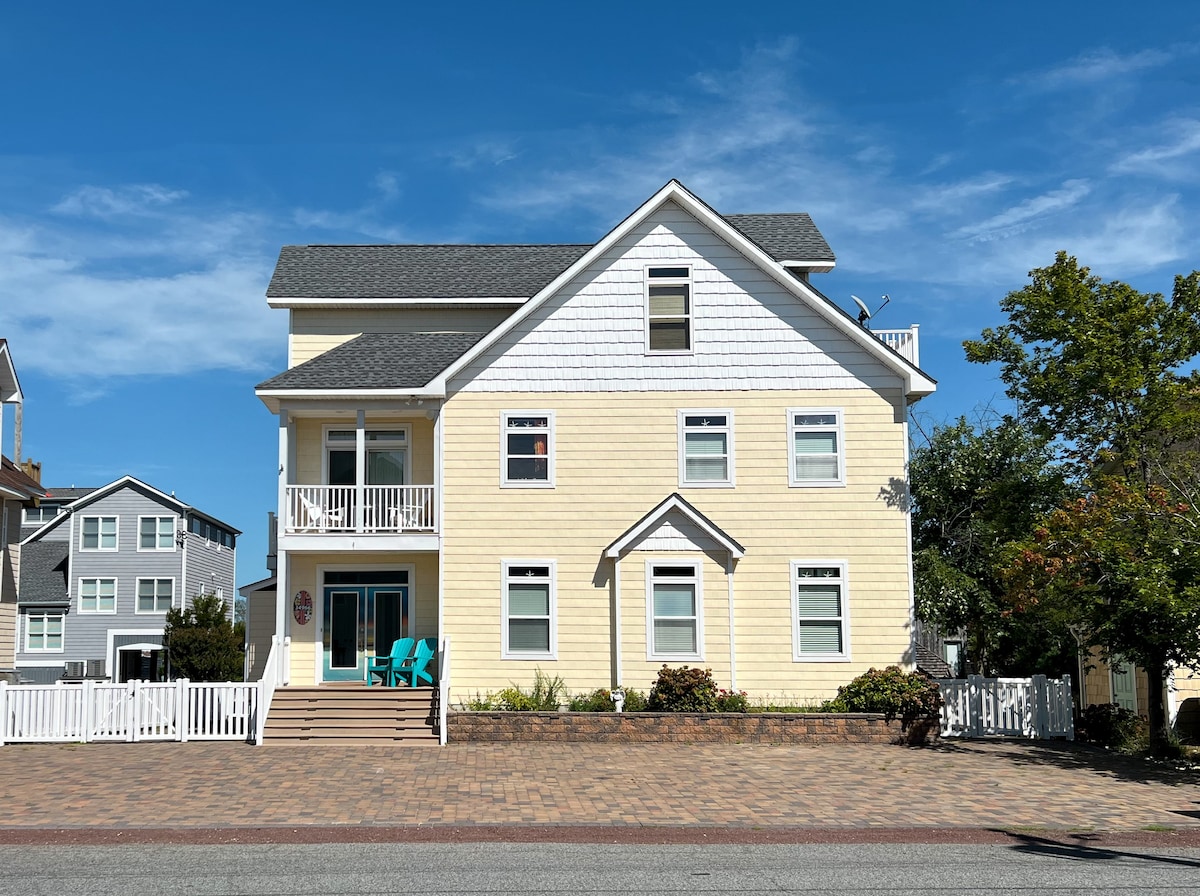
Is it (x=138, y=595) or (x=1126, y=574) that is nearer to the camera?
(x=1126, y=574)

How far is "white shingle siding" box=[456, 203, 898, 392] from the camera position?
23.0m

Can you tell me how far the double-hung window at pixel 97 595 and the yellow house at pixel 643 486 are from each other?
28.6 meters

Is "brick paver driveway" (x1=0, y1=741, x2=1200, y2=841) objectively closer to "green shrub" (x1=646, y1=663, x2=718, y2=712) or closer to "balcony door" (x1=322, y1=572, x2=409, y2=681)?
"green shrub" (x1=646, y1=663, x2=718, y2=712)

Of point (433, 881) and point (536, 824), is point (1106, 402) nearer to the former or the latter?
point (536, 824)

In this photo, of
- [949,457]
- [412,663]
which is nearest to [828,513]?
[949,457]

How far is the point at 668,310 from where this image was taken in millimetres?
23219

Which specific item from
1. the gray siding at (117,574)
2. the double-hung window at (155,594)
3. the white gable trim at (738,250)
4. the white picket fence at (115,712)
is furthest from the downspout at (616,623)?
the double-hung window at (155,594)

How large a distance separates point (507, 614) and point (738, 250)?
8.39 metres

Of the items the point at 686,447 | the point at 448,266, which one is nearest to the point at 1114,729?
the point at 686,447

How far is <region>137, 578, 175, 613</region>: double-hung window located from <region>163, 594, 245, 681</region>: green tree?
8.97 meters

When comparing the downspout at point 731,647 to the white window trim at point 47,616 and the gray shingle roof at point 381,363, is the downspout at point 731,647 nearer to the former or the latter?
the gray shingle roof at point 381,363

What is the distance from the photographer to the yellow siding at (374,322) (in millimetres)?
25906

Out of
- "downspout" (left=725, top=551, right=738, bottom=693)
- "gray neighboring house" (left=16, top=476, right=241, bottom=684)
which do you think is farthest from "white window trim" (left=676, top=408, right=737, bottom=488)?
"gray neighboring house" (left=16, top=476, right=241, bottom=684)

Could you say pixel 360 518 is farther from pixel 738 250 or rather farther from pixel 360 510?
pixel 738 250
